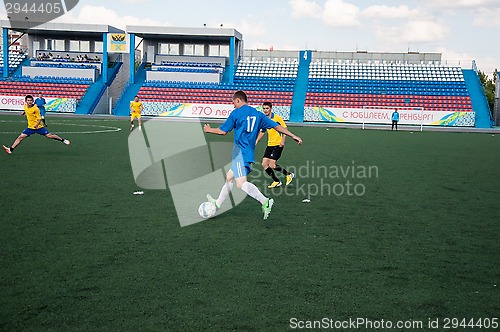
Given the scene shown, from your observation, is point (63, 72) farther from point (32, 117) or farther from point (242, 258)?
point (242, 258)

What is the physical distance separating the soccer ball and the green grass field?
195 mm

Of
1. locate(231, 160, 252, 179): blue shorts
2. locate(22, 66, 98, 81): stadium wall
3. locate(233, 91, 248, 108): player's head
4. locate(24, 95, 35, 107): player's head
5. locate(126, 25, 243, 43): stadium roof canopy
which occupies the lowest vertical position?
locate(231, 160, 252, 179): blue shorts

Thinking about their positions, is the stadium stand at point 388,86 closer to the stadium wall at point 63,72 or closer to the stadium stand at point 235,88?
the stadium stand at point 235,88

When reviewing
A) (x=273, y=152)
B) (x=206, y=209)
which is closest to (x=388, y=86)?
(x=273, y=152)

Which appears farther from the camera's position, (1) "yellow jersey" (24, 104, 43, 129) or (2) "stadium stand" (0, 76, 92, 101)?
(2) "stadium stand" (0, 76, 92, 101)

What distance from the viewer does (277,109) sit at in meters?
47.7

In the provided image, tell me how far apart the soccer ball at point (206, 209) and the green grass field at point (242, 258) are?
0.64ft

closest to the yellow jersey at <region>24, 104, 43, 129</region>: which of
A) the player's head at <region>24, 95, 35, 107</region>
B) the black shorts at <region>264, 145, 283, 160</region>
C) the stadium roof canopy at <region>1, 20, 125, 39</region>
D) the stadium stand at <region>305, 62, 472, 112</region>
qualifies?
the player's head at <region>24, 95, 35, 107</region>

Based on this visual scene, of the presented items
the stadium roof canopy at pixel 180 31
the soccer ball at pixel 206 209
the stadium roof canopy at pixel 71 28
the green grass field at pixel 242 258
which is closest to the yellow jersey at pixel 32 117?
the green grass field at pixel 242 258

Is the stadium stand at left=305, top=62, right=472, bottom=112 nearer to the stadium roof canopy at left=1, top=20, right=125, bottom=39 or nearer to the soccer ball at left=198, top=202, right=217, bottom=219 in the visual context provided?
the stadium roof canopy at left=1, top=20, right=125, bottom=39

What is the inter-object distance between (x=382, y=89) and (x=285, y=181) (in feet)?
139

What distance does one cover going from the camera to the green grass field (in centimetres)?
461

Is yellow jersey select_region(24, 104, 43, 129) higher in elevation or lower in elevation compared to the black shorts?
higher

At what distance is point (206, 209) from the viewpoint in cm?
819
